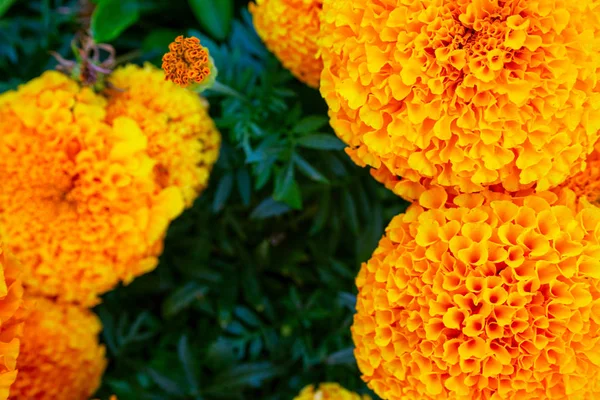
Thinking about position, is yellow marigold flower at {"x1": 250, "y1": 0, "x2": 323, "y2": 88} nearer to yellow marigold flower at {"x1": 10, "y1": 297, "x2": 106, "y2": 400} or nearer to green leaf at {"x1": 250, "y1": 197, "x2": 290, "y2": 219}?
green leaf at {"x1": 250, "y1": 197, "x2": 290, "y2": 219}

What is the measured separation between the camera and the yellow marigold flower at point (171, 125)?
1561mm

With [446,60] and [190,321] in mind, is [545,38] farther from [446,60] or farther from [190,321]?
[190,321]

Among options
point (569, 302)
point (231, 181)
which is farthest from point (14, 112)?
point (569, 302)

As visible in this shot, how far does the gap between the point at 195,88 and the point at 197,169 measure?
0.25 meters

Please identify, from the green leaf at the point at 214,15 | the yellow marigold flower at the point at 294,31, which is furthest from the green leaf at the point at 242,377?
the green leaf at the point at 214,15

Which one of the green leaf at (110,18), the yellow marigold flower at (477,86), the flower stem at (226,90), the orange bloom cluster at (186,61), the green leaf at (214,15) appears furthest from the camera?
the green leaf at (214,15)

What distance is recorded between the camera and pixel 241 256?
1.93m

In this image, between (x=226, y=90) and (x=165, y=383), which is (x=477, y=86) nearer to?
(x=226, y=90)

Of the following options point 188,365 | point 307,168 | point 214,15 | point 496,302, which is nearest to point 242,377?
point 188,365

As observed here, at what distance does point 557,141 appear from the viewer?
1168mm

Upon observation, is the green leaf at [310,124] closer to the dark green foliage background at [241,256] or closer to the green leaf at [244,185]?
the dark green foliage background at [241,256]

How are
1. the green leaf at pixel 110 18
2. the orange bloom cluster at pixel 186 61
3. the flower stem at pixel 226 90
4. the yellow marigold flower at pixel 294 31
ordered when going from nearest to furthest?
1. the orange bloom cluster at pixel 186 61
2. the yellow marigold flower at pixel 294 31
3. the flower stem at pixel 226 90
4. the green leaf at pixel 110 18

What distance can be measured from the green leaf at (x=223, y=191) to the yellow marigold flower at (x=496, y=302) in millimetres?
622

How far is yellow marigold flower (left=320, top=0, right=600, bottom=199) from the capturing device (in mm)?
1126
